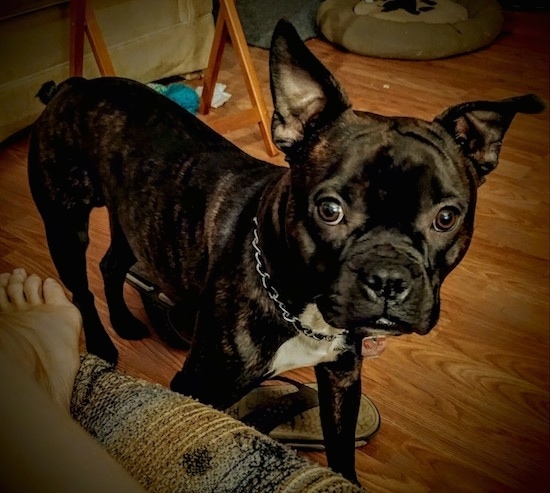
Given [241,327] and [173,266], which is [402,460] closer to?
[241,327]

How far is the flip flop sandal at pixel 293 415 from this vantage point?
1674 millimetres

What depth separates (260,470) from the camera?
31.9 inches

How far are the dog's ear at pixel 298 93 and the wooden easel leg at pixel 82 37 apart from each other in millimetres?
1666

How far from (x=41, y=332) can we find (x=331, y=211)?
0.56 m

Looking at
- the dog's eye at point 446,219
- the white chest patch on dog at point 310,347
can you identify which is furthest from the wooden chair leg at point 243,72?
the dog's eye at point 446,219

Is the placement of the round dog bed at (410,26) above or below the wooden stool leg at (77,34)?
below

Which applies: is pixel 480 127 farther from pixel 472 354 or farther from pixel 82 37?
pixel 82 37

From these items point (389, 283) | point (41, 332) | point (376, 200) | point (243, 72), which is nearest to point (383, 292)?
point (389, 283)

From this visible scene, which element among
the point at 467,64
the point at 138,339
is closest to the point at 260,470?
the point at 138,339

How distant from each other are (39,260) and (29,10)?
1176mm

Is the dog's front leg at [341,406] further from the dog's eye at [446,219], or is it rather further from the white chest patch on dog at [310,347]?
the dog's eye at [446,219]

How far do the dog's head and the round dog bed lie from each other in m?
2.74

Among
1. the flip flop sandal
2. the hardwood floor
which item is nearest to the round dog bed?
the hardwood floor

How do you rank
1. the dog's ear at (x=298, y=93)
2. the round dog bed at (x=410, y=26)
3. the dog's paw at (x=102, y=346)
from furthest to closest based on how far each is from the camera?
the round dog bed at (x=410, y=26) → the dog's paw at (x=102, y=346) → the dog's ear at (x=298, y=93)
